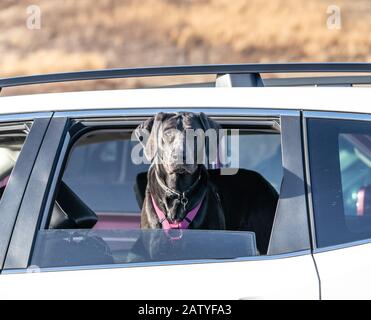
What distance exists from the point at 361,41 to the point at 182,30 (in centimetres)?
215

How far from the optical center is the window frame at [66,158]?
271cm

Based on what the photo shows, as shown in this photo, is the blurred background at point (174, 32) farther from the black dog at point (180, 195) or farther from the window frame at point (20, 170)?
the window frame at point (20, 170)

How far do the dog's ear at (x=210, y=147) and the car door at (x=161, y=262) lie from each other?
0.07 m

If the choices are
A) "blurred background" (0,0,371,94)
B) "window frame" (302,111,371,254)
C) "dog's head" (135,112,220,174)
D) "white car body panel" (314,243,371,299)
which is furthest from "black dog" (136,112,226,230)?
"blurred background" (0,0,371,94)

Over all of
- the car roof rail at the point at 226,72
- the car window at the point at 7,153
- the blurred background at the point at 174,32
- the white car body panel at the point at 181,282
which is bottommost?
the white car body panel at the point at 181,282

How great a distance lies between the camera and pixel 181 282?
2.66m

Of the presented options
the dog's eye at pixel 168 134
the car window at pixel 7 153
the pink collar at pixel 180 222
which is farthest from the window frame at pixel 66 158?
the pink collar at pixel 180 222

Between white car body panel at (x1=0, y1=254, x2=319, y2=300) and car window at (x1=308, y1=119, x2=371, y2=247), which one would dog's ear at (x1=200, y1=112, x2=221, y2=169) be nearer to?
car window at (x1=308, y1=119, x2=371, y2=247)

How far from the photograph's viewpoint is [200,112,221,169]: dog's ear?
298cm

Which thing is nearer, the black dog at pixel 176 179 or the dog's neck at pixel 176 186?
the black dog at pixel 176 179

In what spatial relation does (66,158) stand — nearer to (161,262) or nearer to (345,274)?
(161,262)

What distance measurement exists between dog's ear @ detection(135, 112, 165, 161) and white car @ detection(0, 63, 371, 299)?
0.04 m

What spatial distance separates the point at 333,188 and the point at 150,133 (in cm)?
74

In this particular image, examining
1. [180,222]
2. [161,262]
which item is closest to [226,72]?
[180,222]
